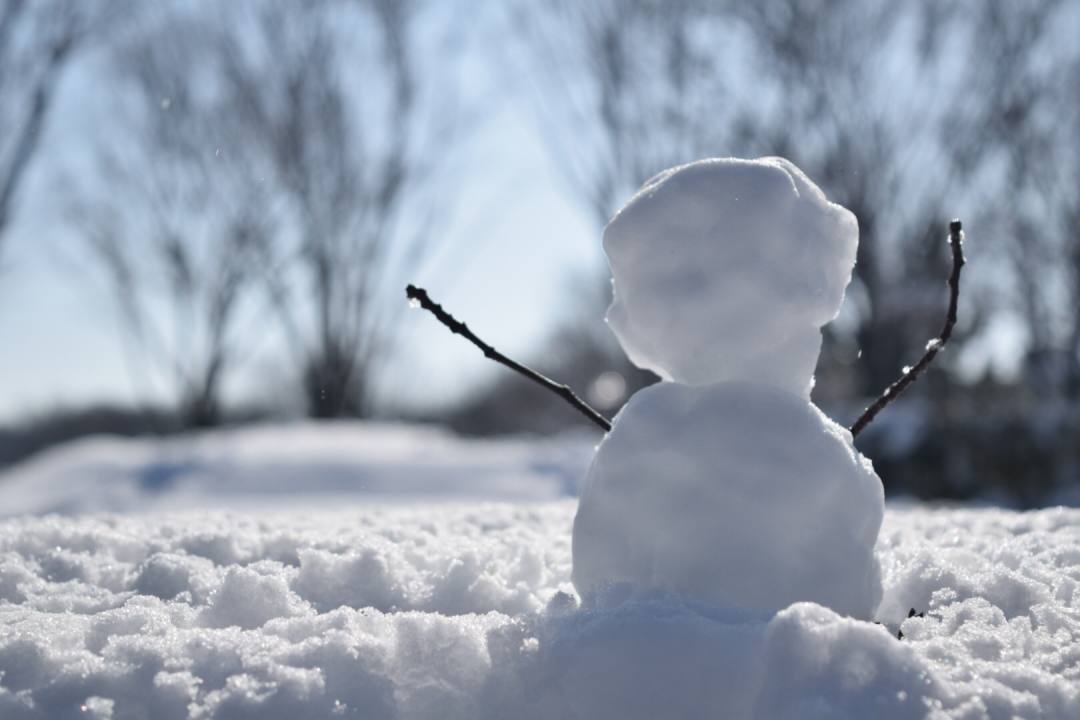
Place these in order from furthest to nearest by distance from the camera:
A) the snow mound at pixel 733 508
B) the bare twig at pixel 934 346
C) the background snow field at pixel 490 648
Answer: the bare twig at pixel 934 346 < the snow mound at pixel 733 508 < the background snow field at pixel 490 648

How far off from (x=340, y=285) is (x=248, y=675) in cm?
1222

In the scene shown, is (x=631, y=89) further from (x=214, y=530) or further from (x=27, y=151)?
(x=214, y=530)

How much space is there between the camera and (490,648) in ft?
4.44

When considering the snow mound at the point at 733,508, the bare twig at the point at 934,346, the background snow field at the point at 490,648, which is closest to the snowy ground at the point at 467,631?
the background snow field at the point at 490,648

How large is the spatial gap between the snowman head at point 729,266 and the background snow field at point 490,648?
45cm

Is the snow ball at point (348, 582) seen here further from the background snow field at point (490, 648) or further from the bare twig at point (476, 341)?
the bare twig at point (476, 341)

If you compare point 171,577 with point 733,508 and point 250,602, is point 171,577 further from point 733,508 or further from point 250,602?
point 733,508

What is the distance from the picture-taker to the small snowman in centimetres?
156

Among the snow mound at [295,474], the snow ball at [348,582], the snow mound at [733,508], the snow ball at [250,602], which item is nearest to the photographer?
the snow mound at [733,508]

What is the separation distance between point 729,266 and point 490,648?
2.29ft

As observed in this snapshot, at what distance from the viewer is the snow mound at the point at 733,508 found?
61.2 inches

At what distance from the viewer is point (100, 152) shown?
12781 millimetres

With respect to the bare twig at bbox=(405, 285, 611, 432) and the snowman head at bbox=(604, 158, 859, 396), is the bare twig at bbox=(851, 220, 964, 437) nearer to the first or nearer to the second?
the snowman head at bbox=(604, 158, 859, 396)

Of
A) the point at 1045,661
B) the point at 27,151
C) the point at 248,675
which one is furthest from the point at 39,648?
the point at 27,151
